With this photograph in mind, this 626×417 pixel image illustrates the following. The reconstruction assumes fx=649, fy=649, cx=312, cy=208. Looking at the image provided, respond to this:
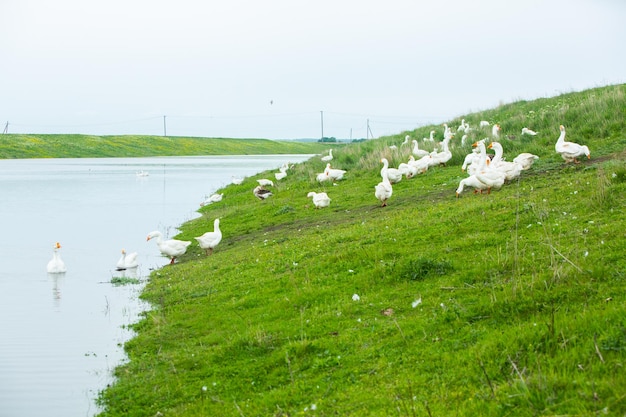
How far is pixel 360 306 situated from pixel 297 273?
3197 mm

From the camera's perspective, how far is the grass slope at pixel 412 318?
670 centimetres

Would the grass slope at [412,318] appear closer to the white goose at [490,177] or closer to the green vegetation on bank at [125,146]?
the white goose at [490,177]

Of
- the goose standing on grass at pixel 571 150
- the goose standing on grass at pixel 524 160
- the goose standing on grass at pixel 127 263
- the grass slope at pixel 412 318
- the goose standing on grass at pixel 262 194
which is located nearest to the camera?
the grass slope at pixel 412 318

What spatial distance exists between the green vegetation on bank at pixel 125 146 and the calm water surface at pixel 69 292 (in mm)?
75122

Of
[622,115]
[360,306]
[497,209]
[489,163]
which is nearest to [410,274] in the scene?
[360,306]

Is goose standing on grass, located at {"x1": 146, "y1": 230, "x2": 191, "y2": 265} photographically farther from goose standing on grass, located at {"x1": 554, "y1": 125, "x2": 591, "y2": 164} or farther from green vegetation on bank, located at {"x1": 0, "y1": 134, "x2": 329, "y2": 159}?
green vegetation on bank, located at {"x1": 0, "y1": 134, "x2": 329, "y2": 159}

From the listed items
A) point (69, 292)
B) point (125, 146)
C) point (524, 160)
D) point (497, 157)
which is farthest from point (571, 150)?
point (125, 146)

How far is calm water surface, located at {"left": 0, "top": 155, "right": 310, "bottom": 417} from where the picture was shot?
10180 millimetres

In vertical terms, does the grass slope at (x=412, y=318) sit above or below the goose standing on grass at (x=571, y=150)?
below

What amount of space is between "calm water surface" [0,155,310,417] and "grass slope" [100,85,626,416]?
76 centimetres

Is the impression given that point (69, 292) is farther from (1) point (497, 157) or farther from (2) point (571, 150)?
(2) point (571, 150)

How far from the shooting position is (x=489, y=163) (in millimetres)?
19734

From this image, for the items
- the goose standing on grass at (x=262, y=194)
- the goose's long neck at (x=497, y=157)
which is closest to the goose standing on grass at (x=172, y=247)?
the goose's long neck at (x=497, y=157)

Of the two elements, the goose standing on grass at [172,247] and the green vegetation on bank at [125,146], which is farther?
the green vegetation on bank at [125,146]
